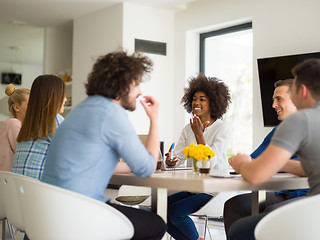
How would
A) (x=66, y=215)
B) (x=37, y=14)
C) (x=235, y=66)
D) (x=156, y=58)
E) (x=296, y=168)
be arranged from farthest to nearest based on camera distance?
(x=37, y=14)
(x=235, y=66)
(x=156, y=58)
(x=296, y=168)
(x=66, y=215)

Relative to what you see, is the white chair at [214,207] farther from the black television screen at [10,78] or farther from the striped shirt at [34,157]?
the black television screen at [10,78]

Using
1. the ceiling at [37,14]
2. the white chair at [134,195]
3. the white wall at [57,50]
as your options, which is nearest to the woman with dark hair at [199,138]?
the white chair at [134,195]

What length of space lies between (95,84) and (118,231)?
62cm

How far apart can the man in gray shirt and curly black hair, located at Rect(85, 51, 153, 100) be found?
23.3 inches

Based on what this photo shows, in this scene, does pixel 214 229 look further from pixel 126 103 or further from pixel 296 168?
pixel 126 103

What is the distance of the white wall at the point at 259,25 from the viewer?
5010mm

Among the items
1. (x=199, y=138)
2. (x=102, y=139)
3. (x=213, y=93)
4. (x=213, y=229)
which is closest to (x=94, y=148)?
(x=102, y=139)

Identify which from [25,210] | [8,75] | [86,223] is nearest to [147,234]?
[86,223]

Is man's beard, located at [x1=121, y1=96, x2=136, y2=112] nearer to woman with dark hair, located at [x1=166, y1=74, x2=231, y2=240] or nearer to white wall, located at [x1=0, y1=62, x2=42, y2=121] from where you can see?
woman with dark hair, located at [x1=166, y1=74, x2=231, y2=240]

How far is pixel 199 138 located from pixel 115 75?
42.5 inches

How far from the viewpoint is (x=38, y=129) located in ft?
7.80

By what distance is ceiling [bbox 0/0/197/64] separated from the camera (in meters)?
6.41

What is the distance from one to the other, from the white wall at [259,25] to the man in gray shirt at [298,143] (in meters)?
3.25

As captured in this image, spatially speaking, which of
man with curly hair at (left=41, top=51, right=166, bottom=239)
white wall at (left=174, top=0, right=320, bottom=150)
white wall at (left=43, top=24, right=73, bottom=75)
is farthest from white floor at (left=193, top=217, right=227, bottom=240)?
white wall at (left=43, top=24, right=73, bottom=75)
